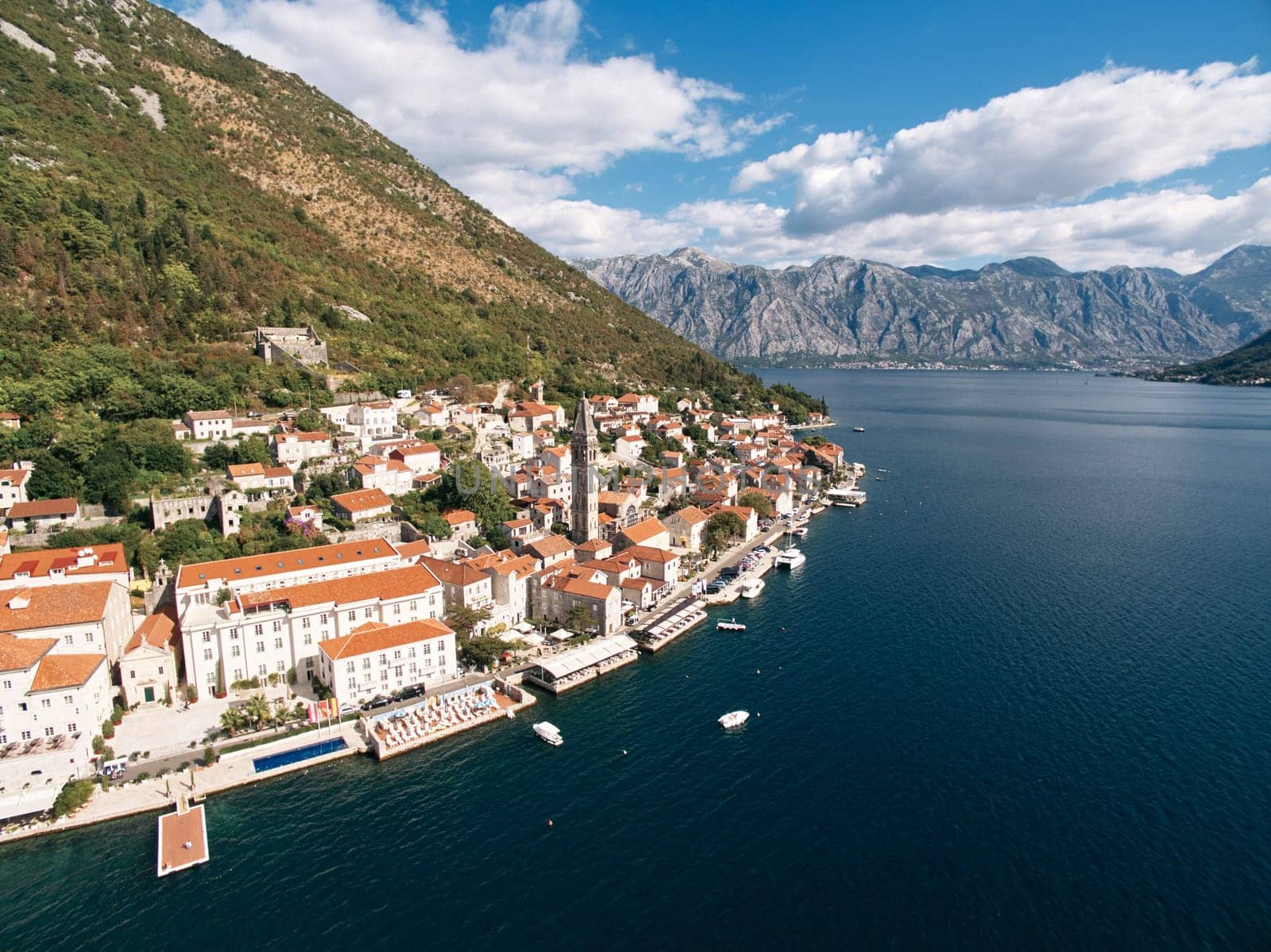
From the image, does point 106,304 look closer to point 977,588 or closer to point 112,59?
point 112,59

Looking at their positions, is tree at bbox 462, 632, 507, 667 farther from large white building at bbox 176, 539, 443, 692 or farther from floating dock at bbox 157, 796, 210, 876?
floating dock at bbox 157, 796, 210, 876

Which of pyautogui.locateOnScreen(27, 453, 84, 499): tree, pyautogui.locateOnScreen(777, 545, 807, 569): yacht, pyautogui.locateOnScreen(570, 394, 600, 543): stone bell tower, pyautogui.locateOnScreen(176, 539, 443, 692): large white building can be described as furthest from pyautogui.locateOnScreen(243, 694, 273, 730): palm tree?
pyautogui.locateOnScreen(777, 545, 807, 569): yacht

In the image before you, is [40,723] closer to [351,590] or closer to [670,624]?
[351,590]

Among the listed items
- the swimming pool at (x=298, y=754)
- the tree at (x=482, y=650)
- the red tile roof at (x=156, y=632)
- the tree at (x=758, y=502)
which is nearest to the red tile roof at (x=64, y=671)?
the red tile roof at (x=156, y=632)

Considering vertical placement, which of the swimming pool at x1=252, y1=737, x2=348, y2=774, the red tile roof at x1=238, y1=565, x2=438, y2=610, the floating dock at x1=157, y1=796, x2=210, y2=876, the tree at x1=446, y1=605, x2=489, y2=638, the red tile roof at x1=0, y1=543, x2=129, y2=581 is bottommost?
the floating dock at x1=157, y1=796, x2=210, y2=876

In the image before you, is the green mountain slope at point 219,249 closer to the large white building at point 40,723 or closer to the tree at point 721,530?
the large white building at point 40,723

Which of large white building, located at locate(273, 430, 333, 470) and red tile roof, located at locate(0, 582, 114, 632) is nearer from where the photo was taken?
red tile roof, located at locate(0, 582, 114, 632)
